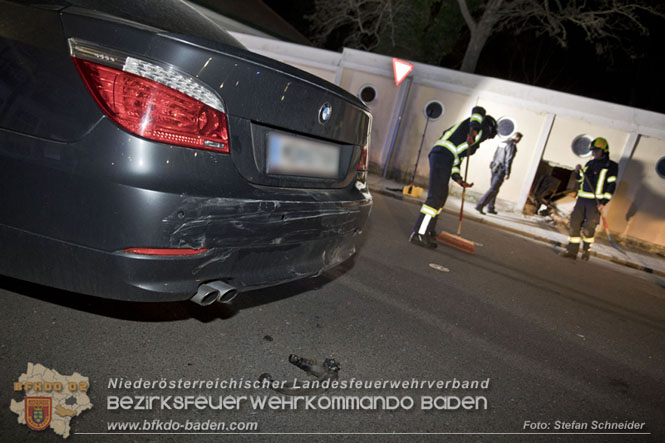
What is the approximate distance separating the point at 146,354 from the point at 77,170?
37.8 inches

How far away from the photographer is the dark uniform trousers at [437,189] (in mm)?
5320

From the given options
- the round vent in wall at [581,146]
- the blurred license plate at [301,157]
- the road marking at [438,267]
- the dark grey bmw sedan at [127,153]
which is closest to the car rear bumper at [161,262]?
the dark grey bmw sedan at [127,153]

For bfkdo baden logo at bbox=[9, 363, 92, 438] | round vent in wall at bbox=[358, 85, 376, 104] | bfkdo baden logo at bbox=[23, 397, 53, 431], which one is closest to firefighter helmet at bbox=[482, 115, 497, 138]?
bfkdo baden logo at bbox=[9, 363, 92, 438]

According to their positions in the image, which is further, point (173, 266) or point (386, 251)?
point (386, 251)

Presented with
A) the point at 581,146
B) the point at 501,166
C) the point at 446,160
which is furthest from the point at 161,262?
the point at 581,146

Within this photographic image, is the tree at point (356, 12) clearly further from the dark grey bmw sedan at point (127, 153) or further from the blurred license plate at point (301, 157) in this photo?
the dark grey bmw sedan at point (127, 153)

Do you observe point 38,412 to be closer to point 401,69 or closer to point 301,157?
point 301,157

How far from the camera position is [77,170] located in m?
1.47

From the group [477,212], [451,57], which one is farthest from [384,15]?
[477,212]

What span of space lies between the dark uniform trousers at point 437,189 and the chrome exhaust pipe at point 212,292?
396 cm

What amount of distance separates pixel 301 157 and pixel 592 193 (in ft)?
24.0

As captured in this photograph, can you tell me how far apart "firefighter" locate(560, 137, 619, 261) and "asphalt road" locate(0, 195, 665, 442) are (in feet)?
12.7

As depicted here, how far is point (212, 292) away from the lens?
67.0 inches

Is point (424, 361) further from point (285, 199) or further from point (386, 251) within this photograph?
point (386, 251)
